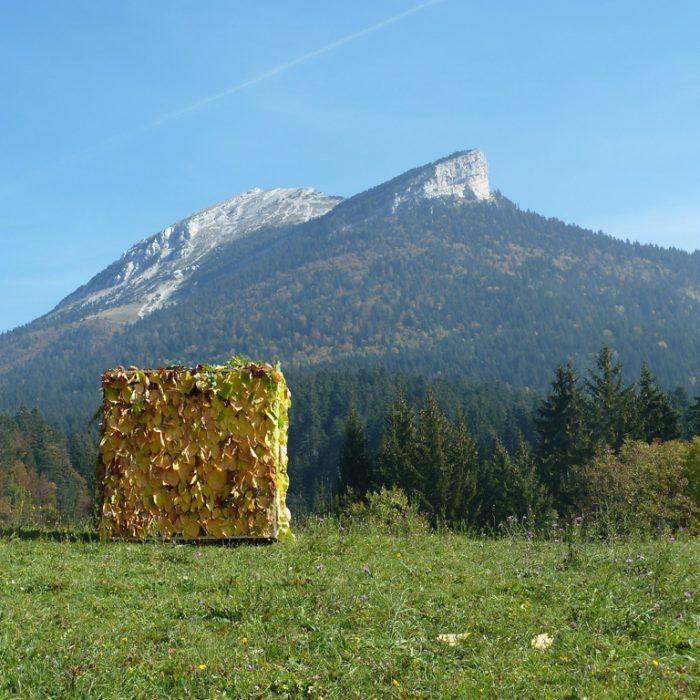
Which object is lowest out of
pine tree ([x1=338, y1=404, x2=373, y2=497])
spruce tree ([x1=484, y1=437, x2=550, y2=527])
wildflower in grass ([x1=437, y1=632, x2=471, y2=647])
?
spruce tree ([x1=484, y1=437, x2=550, y2=527])

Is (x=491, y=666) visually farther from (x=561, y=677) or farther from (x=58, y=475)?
(x=58, y=475)

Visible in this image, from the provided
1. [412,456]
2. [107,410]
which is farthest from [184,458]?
[412,456]

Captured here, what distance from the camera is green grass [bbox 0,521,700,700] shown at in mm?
6734

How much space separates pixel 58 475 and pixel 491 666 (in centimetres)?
11935

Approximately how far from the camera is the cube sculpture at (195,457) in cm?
1391

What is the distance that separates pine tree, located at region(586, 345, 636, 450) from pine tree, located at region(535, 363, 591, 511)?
1563 mm

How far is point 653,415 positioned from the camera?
72438 mm

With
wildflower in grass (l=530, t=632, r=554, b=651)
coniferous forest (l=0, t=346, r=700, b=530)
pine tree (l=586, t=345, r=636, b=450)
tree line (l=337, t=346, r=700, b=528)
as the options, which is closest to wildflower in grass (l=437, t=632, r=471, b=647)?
wildflower in grass (l=530, t=632, r=554, b=651)

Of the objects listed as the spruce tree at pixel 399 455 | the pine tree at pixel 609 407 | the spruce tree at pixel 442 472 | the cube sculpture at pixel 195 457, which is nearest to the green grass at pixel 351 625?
the cube sculpture at pixel 195 457

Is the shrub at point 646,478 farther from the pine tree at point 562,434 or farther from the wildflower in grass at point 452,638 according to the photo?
the wildflower in grass at point 452,638

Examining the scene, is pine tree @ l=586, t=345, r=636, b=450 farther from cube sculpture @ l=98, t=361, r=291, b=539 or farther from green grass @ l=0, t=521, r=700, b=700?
green grass @ l=0, t=521, r=700, b=700

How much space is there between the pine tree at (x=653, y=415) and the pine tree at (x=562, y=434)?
15.9ft

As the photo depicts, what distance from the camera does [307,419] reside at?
15625cm

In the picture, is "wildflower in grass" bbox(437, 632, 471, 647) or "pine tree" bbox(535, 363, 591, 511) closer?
"wildflower in grass" bbox(437, 632, 471, 647)
